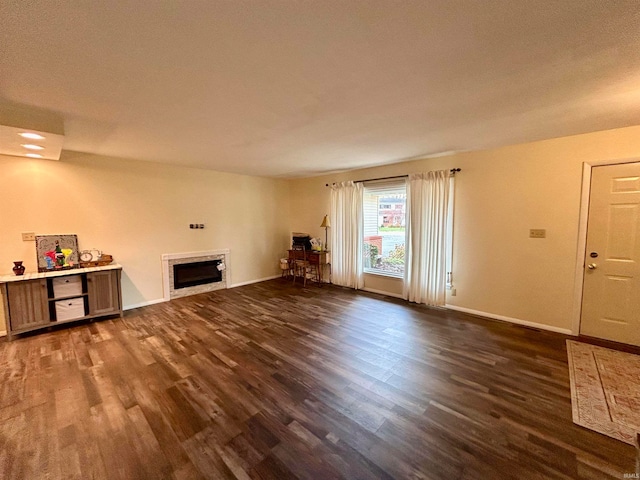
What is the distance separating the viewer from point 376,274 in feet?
16.8

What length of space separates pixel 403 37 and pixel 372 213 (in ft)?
12.9

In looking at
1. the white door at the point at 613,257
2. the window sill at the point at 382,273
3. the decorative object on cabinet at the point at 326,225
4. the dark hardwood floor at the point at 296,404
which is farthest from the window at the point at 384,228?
the white door at the point at 613,257

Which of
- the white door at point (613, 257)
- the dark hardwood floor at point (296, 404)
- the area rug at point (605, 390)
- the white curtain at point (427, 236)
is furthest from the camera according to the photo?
the white curtain at point (427, 236)

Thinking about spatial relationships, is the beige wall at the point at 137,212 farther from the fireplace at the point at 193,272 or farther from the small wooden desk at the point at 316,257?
the small wooden desk at the point at 316,257

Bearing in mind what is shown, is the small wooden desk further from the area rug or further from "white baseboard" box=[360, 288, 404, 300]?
the area rug

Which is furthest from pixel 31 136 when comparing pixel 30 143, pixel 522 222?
pixel 522 222

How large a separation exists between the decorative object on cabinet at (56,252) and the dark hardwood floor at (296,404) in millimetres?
909

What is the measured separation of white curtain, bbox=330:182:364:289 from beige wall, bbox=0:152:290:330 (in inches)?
68.2

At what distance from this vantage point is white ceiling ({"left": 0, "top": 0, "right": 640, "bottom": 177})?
1206 millimetres

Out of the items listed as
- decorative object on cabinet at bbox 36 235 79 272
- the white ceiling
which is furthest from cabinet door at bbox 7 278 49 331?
the white ceiling

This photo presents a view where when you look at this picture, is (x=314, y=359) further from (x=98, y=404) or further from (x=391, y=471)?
(x=98, y=404)

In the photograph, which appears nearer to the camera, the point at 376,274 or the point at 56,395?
the point at 56,395

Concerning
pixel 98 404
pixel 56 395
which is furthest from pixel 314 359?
pixel 56 395

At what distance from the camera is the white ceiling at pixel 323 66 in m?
1.21
